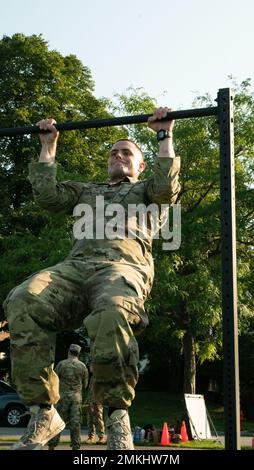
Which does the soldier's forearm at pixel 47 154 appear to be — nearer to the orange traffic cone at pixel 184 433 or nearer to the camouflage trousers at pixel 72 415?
the camouflage trousers at pixel 72 415

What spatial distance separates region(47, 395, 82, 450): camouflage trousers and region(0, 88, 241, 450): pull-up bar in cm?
751

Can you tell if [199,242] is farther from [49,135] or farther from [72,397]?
[49,135]

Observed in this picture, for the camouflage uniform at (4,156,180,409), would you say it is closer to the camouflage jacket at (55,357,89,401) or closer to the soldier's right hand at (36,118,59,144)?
the soldier's right hand at (36,118,59,144)

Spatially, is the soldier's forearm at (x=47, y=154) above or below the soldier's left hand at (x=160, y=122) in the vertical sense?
below

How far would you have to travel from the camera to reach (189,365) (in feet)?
67.3

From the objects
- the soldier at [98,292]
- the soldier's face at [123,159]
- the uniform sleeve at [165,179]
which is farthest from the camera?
the soldier's face at [123,159]

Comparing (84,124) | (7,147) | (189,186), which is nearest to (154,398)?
(7,147)

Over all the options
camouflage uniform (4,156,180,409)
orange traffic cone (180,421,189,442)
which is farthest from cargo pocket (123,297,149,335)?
orange traffic cone (180,421,189,442)

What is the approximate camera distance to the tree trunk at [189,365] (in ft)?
67.1

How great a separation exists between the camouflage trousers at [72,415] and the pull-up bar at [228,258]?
7515 millimetres

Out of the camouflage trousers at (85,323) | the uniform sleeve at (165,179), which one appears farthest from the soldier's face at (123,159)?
the camouflage trousers at (85,323)

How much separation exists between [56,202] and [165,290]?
45.3ft

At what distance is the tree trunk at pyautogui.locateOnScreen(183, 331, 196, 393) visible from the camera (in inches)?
805
